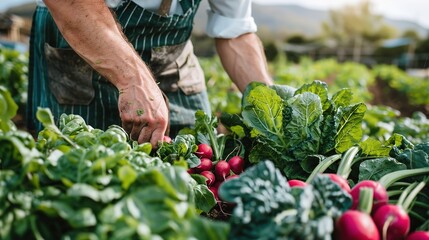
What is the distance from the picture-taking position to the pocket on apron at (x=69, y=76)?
3.37 metres

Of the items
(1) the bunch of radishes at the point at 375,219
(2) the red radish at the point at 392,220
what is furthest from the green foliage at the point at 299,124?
(2) the red radish at the point at 392,220

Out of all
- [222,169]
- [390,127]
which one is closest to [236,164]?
[222,169]

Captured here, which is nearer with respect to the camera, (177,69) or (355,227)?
(355,227)

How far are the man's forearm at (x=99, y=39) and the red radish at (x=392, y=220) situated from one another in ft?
4.34

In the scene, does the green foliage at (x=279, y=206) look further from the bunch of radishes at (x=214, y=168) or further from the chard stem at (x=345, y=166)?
the bunch of radishes at (x=214, y=168)

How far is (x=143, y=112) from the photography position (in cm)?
223

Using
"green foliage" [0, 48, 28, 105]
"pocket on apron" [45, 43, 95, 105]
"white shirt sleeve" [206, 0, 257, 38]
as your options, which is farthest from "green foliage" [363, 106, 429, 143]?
"green foliage" [0, 48, 28, 105]

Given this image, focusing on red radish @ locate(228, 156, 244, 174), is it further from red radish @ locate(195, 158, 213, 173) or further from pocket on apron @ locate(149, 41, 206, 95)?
pocket on apron @ locate(149, 41, 206, 95)

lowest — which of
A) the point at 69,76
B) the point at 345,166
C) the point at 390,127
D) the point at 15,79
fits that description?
the point at 15,79

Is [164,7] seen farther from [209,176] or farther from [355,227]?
[355,227]

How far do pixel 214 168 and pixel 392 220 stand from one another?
1.13m

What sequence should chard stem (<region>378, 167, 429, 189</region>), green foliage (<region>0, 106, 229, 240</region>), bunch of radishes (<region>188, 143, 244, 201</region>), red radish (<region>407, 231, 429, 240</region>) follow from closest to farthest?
green foliage (<region>0, 106, 229, 240</region>) → red radish (<region>407, 231, 429, 240</region>) → chard stem (<region>378, 167, 429, 189</region>) → bunch of radishes (<region>188, 143, 244, 201</region>)

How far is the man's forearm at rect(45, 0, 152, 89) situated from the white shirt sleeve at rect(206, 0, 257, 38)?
1.39m

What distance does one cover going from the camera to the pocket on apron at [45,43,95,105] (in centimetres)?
337
